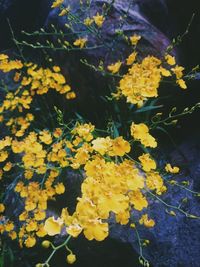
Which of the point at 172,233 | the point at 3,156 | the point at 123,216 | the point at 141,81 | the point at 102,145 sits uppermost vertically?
the point at 141,81

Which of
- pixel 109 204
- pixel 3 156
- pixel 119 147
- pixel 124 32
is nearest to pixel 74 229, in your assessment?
pixel 109 204

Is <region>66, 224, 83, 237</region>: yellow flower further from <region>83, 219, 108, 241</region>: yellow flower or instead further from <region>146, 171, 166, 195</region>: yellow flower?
<region>146, 171, 166, 195</region>: yellow flower

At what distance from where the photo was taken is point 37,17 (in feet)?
12.9

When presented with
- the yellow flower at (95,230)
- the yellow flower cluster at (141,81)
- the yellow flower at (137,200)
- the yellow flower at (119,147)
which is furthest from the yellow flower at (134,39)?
the yellow flower at (95,230)

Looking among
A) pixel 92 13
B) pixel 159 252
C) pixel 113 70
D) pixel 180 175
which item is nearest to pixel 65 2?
pixel 92 13

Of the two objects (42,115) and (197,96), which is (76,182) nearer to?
(42,115)

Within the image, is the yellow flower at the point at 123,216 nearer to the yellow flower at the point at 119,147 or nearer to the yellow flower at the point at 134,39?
the yellow flower at the point at 119,147

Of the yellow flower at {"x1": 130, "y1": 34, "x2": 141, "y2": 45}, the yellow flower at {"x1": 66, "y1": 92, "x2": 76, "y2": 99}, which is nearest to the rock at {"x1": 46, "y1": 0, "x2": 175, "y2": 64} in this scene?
the yellow flower at {"x1": 130, "y1": 34, "x2": 141, "y2": 45}

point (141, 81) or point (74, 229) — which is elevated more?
point (141, 81)

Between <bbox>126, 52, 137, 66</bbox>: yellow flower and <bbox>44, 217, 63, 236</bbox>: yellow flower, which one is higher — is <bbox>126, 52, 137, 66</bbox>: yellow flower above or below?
above

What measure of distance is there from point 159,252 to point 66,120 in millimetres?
1618

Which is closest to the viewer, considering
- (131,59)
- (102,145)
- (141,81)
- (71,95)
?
(102,145)

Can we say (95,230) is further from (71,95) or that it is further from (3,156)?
(71,95)

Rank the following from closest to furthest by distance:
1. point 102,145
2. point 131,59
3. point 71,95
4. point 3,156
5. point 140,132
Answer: point 102,145, point 140,132, point 131,59, point 3,156, point 71,95
